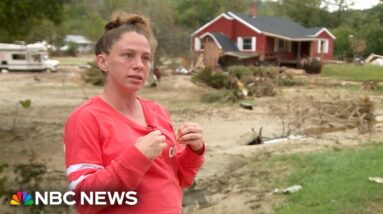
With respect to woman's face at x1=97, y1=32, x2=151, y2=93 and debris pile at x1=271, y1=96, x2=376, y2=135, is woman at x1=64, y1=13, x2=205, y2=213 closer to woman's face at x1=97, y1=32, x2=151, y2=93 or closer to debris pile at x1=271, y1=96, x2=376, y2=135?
woman's face at x1=97, y1=32, x2=151, y2=93

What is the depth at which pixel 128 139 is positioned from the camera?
1890 mm

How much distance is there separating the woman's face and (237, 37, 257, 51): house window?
37.4 m

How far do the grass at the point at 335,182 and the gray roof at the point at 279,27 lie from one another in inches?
1222

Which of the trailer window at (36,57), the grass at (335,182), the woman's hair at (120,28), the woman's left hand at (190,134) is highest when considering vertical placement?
the woman's hair at (120,28)

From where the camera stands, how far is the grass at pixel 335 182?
5.64 m

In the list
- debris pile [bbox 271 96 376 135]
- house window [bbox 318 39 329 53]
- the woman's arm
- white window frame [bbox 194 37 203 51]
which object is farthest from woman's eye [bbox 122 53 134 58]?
white window frame [bbox 194 37 203 51]

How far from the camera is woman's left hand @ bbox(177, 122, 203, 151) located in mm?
2086

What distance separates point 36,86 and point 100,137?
27933 mm

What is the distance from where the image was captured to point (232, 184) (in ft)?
26.0

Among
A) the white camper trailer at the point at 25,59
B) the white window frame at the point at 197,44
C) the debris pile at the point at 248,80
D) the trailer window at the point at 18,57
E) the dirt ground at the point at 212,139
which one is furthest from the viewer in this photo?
the white window frame at the point at 197,44

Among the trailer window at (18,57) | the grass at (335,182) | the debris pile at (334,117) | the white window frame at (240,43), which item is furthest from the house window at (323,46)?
the grass at (335,182)

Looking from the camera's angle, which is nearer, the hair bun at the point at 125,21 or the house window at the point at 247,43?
the hair bun at the point at 125,21

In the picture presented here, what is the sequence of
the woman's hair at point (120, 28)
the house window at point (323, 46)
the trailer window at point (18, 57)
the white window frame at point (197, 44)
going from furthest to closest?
the white window frame at point (197, 44), the trailer window at point (18, 57), the house window at point (323, 46), the woman's hair at point (120, 28)

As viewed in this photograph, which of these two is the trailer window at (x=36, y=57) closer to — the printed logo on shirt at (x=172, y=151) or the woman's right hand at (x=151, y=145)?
the printed logo on shirt at (x=172, y=151)
